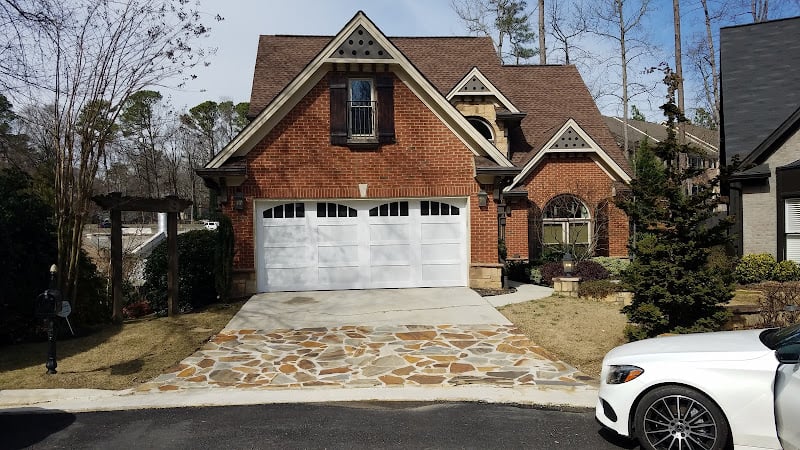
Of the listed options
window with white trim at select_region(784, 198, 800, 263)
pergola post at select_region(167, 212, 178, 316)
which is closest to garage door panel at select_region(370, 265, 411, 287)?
pergola post at select_region(167, 212, 178, 316)

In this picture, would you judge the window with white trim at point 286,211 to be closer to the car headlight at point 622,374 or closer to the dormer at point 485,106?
the dormer at point 485,106

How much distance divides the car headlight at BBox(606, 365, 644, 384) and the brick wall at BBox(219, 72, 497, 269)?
8.55 m

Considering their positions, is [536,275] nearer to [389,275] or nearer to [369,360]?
[389,275]

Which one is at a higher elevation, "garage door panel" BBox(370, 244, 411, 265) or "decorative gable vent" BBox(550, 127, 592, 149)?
"decorative gable vent" BBox(550, 127, 592, 149)

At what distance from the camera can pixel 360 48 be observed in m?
12.8

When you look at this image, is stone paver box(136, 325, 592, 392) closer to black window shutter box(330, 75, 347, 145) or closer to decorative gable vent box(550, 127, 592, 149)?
black window shutter box(330, 75, 347, 145)

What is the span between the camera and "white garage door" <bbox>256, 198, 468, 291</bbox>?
13109mm

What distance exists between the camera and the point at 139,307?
12.9 meters

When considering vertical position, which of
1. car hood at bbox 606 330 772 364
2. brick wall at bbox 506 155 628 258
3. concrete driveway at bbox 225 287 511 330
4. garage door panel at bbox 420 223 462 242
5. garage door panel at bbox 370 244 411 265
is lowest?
concrete driveway at bbox 225 287 511 330

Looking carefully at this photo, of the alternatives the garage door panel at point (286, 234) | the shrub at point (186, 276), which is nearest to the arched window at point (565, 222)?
the garage door panel at point (286, 234)

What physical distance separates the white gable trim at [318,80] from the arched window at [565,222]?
6542mm

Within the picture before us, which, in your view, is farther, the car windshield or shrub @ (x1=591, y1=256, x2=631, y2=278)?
shrub @ (x1=591, y1=256, x2=631, y2=278)

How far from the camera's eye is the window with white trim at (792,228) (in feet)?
46.2

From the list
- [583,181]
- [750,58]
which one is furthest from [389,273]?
[750,58]
